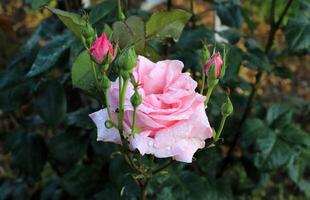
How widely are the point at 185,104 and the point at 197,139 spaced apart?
62 mm

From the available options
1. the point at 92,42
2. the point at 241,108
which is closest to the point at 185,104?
the point at 92,42

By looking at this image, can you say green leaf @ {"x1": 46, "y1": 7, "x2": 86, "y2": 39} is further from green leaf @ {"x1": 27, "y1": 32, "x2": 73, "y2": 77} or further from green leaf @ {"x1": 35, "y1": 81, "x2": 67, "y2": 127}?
green leaf @ {"x1": 35, "y1": 81, "x2": 67, "y2": 127}

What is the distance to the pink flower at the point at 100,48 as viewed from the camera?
792 mm

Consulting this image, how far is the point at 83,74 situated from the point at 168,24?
171mm

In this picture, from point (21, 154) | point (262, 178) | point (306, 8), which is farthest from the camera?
point (262, 178)

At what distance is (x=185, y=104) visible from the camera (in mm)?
822

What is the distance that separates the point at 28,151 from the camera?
157 centimetres

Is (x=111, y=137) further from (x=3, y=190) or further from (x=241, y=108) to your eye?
(x=3, y=190)

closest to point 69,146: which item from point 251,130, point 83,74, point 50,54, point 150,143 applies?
point 50,54

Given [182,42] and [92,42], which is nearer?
[92,42]

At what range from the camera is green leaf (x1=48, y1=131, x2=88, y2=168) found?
1485 millimetres

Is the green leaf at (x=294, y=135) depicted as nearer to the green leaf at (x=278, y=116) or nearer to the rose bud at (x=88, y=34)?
the green leaf at (x=278, y=116)

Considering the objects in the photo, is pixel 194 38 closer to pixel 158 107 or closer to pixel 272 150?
pixel 272 150

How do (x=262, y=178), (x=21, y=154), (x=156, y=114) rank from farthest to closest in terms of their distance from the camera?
(x=262, y=178) < (x=21, y=154) < (x=156, y=114)
